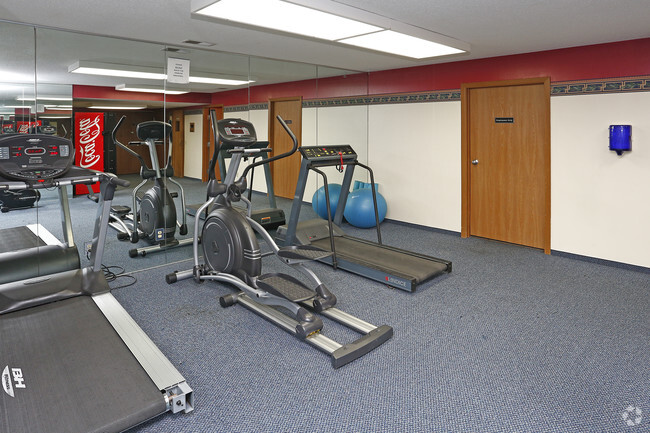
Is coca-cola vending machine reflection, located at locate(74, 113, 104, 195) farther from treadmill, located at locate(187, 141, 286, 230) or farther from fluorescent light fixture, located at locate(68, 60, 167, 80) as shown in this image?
treadmill, located at locate(187, 141, 286, 230)

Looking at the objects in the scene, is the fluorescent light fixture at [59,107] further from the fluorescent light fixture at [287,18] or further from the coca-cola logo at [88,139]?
the fluorescent light fixture at [287,18]

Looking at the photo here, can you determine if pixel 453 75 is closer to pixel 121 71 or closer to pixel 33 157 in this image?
pixel 121 71

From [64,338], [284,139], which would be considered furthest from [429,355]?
[284,139]

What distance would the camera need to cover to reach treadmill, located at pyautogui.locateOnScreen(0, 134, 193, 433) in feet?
6.42

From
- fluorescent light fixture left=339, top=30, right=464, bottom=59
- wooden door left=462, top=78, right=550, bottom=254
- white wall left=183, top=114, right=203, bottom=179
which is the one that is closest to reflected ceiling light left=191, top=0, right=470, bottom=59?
fluorescent light fixture left=339, top=30, right=464, bottom=59

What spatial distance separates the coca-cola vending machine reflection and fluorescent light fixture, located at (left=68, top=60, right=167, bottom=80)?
0.57 m

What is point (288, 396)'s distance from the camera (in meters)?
2.35

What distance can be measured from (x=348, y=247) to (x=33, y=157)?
300 cm

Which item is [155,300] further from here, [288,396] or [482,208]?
[482,208]

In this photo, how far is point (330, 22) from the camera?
127 inches

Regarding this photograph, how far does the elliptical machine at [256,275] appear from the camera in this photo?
9.47 feet

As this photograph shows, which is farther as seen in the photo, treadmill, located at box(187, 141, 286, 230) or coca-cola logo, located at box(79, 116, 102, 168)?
treadmill, located at box(187, 141, 286, 230)

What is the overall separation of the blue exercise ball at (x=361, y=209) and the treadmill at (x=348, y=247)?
0.81 meters

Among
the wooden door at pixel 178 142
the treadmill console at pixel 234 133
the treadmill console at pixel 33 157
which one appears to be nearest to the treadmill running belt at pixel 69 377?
the treadmill console at pixel 33 157
